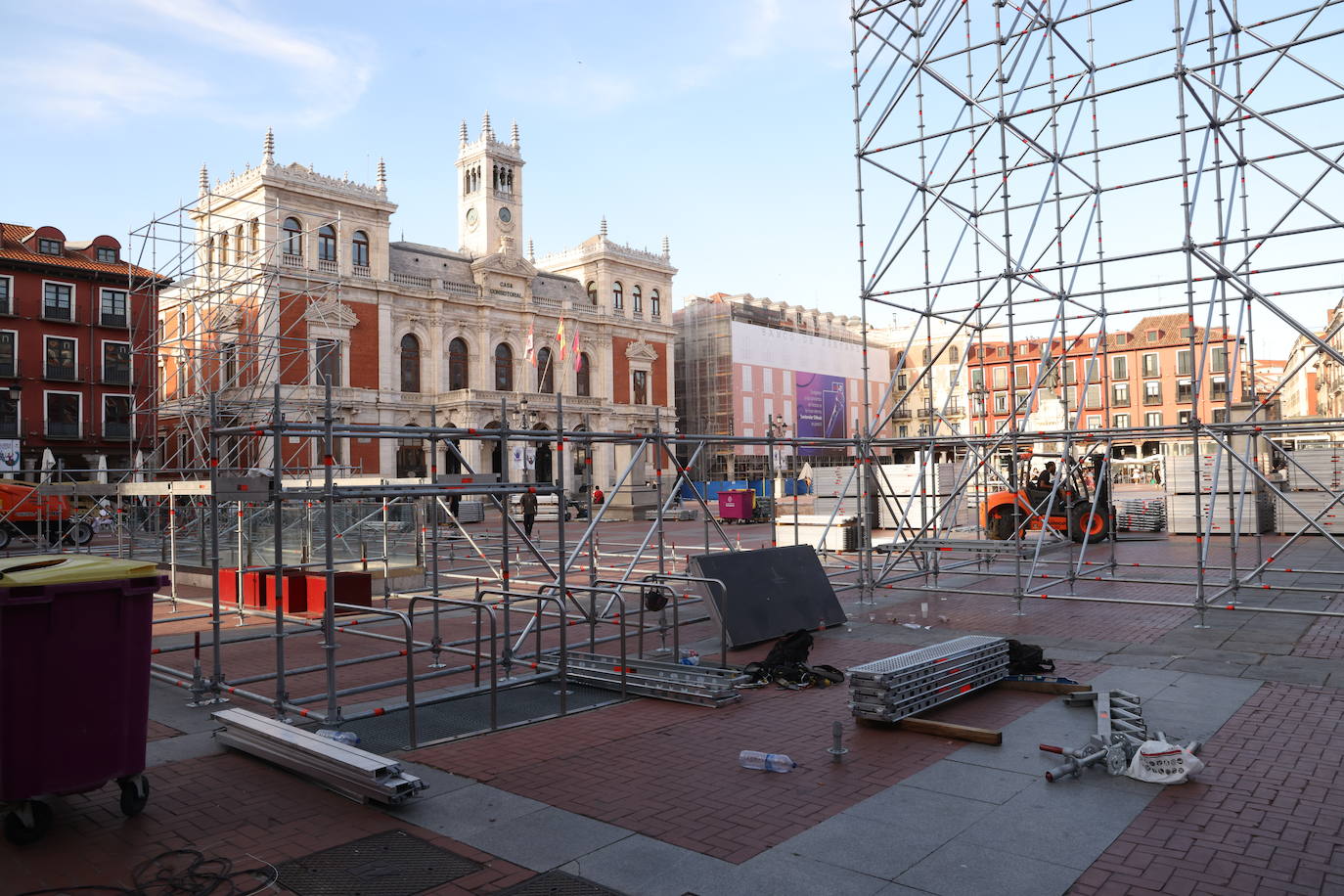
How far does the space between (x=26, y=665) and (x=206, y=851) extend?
1.43 m

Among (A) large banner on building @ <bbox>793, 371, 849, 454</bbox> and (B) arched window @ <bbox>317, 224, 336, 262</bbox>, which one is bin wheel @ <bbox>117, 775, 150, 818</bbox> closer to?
(B) arched window @ <bbox>317, 224, 336, 262</bbox>

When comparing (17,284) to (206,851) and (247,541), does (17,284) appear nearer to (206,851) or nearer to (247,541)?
(247,541)

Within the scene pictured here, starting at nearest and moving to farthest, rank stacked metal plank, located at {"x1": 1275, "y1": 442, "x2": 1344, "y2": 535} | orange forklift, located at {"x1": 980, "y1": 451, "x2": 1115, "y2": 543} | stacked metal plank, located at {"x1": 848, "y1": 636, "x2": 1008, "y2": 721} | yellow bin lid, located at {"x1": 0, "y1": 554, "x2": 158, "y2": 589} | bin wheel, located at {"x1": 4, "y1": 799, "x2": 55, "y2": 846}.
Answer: bin wheel, located at {"x1": 4, "y1": 799, "x2": 55, "y2": 846} → yellow bin lid, located at {"x1": 0, "y1": 554, "x2": 158, "y2": 589} → stacked metal plank, located at {"x1": 848, "y1": 636, "x2": 1008, "y2": 721} → orange forklift, located at {"x1": 980, "y1": 451, "x2": 1115, "y2": 543} → stacked metal plank, located at {"x1": 1275, "y1": 442, "x2": 1344, "y2": 535}

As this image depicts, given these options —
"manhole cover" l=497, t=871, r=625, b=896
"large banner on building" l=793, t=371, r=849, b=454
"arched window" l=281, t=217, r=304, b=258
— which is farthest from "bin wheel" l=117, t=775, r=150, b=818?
"large banner on building" l=793, t=371, r=849, b=454

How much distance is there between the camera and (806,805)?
18.2ft

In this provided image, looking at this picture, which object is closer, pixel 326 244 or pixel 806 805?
pixel 806 805

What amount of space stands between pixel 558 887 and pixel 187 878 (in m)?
1.82

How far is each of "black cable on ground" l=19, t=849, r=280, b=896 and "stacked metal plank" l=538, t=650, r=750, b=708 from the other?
11.7ft

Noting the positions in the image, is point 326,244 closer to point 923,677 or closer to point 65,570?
point 65,570

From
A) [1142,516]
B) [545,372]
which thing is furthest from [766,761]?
[545,372]

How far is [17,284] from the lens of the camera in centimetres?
4219

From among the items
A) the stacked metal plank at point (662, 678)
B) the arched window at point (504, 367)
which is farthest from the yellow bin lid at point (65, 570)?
the arched window at point (504, 367)

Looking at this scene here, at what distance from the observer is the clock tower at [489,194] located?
5584 cm

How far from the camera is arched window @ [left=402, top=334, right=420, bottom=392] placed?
4862cm
